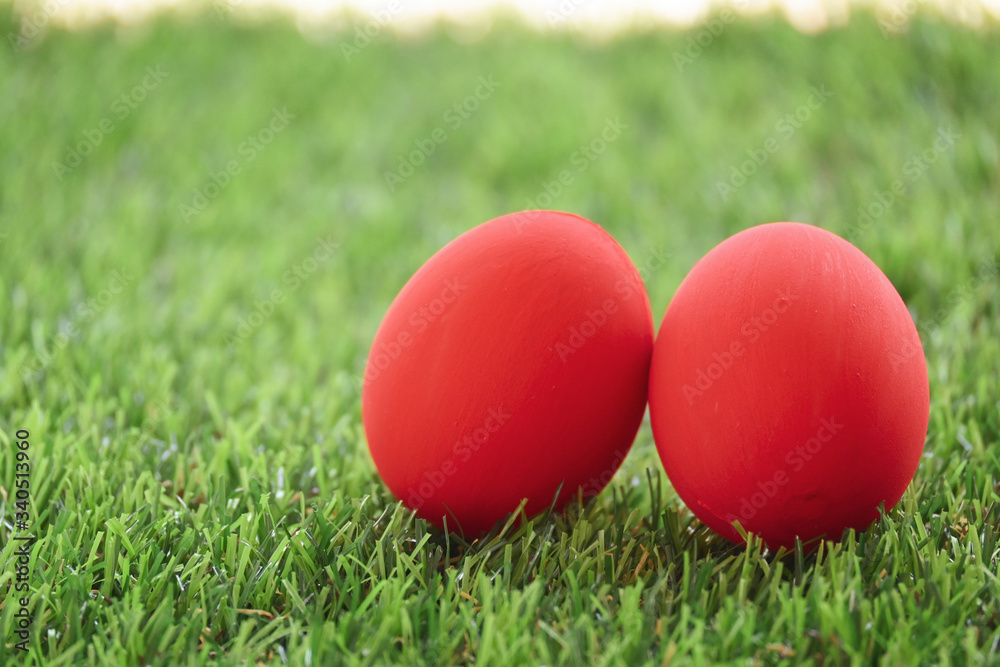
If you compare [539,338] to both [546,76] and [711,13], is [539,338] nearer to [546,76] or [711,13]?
[546,76]

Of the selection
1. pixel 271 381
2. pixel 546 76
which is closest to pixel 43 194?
pixel 271 381

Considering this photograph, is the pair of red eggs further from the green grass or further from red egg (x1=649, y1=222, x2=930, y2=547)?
the green grass

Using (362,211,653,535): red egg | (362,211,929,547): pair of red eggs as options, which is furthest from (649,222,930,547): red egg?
(362,211,653,535): red egg

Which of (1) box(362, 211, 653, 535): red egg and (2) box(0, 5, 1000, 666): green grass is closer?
(2) box(0, 5, 1000, 666): green grass

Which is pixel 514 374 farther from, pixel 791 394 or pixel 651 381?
pixel 791 394

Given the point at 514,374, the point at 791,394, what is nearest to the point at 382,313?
the point at 514,374
